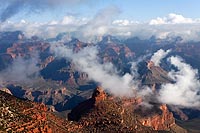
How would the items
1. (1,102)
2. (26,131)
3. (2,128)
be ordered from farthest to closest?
1. (1,102)
2. (26,131)
3. (2,128)

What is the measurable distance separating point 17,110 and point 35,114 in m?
11.0

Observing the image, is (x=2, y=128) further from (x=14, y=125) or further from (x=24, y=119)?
(x=24, y=119)

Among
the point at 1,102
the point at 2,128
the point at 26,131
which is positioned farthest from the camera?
the point at 1,102

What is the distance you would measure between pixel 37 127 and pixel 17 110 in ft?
34.5

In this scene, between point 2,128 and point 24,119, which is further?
point 24,119

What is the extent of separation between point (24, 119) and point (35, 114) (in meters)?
14.3

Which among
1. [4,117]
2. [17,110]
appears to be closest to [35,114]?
[17,110]

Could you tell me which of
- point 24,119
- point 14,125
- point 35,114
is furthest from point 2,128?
point 35,114

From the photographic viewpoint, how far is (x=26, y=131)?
178750 mm

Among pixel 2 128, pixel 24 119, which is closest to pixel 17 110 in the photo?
pixel 24 119

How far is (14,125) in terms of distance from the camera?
174625 mm

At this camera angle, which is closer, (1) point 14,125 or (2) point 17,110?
(1) point 14,125

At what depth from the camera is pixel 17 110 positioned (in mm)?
190875

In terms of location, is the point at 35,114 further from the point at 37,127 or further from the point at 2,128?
the point at 2,128
